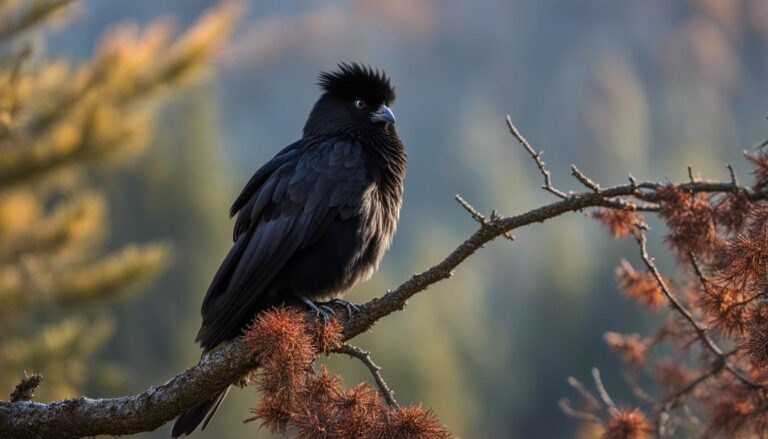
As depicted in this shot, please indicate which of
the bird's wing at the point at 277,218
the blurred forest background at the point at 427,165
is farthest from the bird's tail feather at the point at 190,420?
the blurred forest background at the point at 427,165

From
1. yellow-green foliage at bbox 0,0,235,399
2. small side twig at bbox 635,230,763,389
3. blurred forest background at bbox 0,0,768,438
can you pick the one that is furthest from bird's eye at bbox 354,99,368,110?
yellow-green foliage at bbox 0,0,235,399

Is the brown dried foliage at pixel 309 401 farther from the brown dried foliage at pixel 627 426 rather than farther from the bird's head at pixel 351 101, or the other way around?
the bird's head at pixel 351 101

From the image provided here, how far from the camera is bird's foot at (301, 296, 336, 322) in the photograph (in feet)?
13.9

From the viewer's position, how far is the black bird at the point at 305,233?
4656 millimetres

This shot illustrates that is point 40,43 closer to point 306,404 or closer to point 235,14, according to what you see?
point 235,14

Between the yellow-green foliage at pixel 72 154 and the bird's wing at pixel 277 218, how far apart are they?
7.06 metres

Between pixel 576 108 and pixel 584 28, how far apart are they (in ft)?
45.3

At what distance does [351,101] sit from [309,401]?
2800mm

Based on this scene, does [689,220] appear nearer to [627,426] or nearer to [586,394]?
[627,426]

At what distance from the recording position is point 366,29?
92.8m

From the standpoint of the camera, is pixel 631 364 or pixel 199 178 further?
pixel 199 178

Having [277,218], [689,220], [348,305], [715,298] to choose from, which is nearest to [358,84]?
[277,218]

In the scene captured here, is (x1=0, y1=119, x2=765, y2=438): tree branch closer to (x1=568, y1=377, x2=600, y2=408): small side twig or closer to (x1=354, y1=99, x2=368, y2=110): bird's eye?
(x1=568, y1=377, x2=600, y2=408): small side twig

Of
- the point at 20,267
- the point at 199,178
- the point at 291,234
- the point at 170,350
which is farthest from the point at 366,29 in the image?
the point at 291,234
